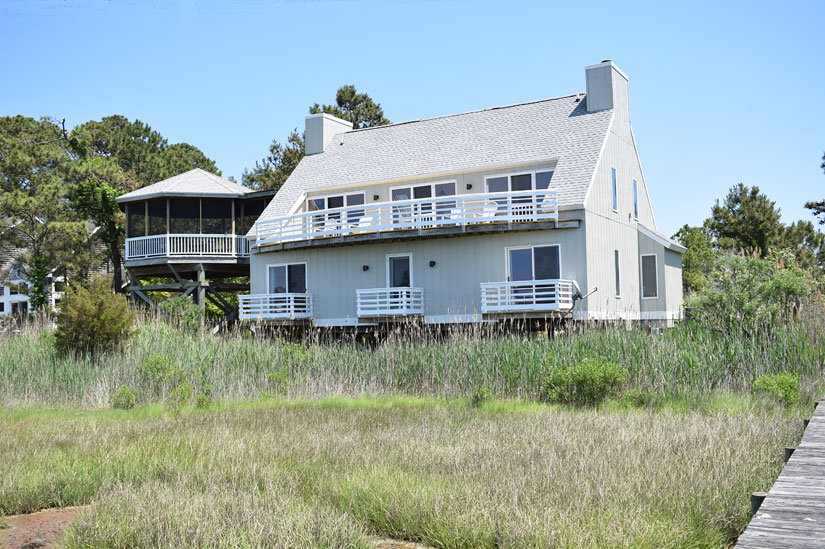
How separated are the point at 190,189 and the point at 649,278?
689 inches

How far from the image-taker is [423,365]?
15656 millimetres

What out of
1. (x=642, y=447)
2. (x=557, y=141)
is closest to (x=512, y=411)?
(x=642, y=447)

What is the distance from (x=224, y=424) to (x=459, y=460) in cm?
462

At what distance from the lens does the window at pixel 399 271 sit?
24281mm

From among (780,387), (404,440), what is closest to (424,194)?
(780,387)

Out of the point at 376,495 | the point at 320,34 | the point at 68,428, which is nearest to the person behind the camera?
the point at 376,495

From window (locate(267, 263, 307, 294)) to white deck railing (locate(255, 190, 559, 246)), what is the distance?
1010mm

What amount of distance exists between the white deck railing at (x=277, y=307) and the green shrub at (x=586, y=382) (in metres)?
13.5

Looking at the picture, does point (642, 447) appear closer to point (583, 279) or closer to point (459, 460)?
point (459, 460)

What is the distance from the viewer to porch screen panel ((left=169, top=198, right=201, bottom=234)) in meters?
30.3

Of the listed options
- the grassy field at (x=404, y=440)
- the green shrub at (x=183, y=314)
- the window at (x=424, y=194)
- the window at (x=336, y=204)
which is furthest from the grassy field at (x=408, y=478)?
the window at (x=336, y=204)

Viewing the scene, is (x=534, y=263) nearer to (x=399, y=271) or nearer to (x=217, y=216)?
(x=399, y=271)

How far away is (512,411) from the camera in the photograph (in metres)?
12.3

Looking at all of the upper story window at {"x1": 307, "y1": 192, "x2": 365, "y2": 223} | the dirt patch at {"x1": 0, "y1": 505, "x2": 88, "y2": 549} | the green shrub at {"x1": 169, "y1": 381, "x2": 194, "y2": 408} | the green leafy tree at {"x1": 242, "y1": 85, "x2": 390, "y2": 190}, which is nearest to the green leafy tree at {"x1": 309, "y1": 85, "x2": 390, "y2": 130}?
the green leafy tree at {"x1": 242, "y1": 85, "x2": 390, "y2": 190}
